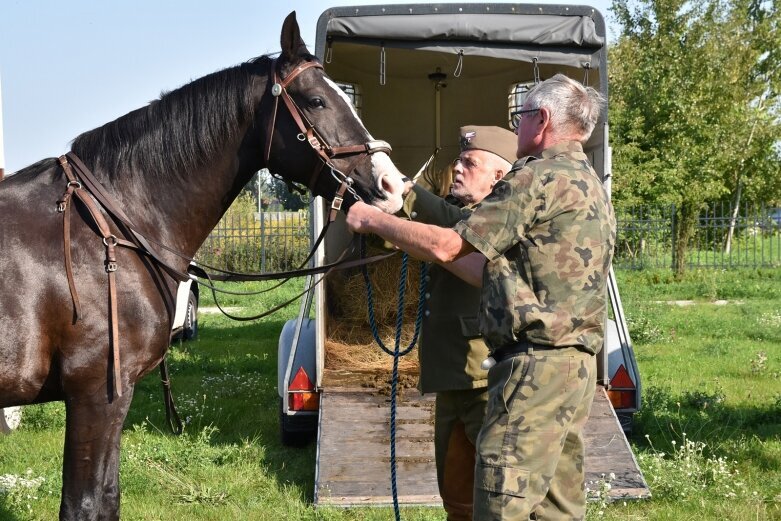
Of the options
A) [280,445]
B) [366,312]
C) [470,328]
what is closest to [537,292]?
[470,328]

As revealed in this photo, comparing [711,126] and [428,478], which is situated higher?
[711,126]

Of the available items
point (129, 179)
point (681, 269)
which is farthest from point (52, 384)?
point (681, 269)

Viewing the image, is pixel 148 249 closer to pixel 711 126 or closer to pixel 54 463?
pixel 54 463

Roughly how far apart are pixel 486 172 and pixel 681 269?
44.0 ft

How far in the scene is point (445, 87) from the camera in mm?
7746

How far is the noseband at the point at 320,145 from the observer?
3.03m

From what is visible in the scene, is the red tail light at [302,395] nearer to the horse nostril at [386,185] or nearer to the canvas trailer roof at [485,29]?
the canvas trailer roof at [485,29]

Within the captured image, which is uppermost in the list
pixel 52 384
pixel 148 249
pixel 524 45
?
pixel 524 45

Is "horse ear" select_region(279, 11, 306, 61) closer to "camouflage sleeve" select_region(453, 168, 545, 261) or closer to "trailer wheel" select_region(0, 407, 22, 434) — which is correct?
"camouflage sleeve" select_region(453, 168, 545, 261)

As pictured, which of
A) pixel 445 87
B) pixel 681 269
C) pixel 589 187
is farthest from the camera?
pixel 681 269

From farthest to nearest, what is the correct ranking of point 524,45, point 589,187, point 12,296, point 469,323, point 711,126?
point 711,126 < point 524,45 < point 469,323 < point 12,296 < point 589,187

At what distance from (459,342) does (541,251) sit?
0.91m

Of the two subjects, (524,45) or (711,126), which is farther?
(711,126)

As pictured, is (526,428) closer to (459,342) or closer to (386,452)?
(459,342)
